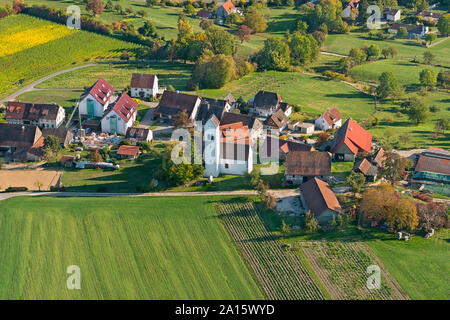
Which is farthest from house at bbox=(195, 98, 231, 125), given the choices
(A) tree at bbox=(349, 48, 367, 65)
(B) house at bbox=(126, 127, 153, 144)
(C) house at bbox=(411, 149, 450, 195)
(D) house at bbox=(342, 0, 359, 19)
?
(D) house at bbox=(342, 0, 359, 19)

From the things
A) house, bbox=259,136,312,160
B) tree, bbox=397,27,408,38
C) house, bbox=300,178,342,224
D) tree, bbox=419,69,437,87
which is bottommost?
house, bbox=300,178,342,224

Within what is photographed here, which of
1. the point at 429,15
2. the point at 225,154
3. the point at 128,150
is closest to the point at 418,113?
the point at 225,154

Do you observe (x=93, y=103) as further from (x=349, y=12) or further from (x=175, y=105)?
(x=349, y=12)

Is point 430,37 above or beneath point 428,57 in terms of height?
above

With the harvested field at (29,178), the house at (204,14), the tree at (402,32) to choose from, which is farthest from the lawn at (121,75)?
the tree at (402,32)

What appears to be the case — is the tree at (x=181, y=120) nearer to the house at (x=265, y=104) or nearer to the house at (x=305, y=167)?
the house at (x=265, y=104)

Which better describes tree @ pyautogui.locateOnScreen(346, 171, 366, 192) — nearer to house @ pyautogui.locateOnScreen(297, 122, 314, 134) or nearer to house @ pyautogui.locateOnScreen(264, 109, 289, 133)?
house @ pyautogui.locateOnScreen(297, 122, 314, 134)
